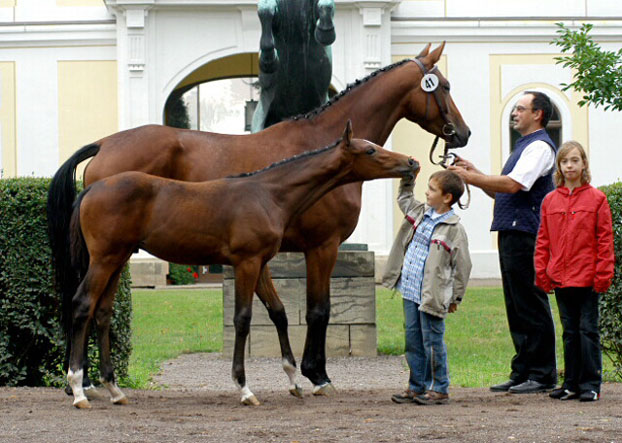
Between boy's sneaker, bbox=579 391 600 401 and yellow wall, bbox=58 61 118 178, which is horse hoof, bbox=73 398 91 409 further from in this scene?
yellow wall, bbox=58 61 118 178

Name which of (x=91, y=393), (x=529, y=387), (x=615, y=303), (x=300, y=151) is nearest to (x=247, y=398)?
(x=91, y=393)

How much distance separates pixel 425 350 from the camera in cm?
639

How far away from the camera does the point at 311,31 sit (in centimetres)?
838

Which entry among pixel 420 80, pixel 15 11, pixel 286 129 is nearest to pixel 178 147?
pixel 286 129

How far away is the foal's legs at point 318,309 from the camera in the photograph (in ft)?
23.0

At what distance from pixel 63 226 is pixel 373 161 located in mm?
2144

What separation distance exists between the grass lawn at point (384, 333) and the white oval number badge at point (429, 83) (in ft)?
5.64

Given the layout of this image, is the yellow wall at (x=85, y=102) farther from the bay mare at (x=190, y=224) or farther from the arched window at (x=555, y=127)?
the bay mare at (x=190, y=224)

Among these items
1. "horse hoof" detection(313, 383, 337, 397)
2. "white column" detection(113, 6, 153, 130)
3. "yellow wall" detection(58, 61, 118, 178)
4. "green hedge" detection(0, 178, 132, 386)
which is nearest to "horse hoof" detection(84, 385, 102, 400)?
"green hedge" detection(0, 178, 132, 386)

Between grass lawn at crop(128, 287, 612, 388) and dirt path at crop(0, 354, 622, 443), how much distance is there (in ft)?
4.50

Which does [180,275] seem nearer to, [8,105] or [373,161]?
[8,105]

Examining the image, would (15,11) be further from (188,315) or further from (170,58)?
(188,315)

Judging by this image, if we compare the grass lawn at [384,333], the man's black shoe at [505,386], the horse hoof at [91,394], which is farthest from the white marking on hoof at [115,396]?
the man's black shoe at [505,386]

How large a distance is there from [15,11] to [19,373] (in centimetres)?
1659
